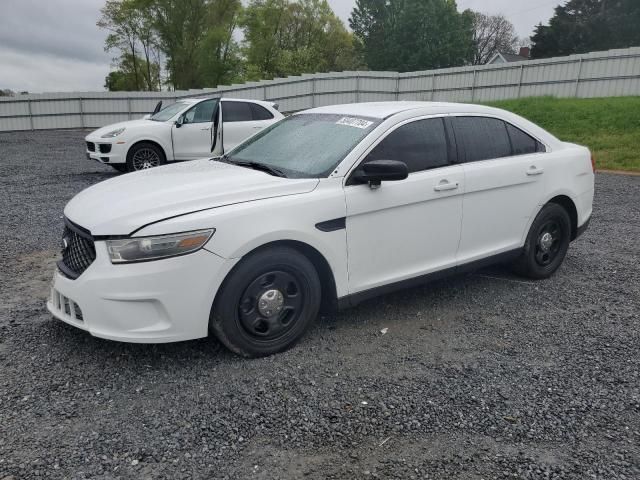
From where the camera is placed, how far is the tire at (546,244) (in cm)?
492

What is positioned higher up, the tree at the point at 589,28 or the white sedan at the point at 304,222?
the tree at the point at 589,28

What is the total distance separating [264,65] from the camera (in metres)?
52.4

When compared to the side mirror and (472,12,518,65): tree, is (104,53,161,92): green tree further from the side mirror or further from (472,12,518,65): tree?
the side mirror

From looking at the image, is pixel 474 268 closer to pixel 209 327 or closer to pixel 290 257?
pixel 290 257

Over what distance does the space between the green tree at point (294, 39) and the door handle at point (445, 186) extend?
1833 inches

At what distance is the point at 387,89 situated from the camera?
2314cm

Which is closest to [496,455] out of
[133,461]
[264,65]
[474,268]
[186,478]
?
[186,478]

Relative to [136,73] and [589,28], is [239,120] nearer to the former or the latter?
[589,28]

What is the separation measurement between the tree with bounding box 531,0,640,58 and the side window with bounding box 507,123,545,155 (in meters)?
40.0

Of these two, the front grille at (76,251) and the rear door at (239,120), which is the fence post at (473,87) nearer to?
the rear door at (239,120)

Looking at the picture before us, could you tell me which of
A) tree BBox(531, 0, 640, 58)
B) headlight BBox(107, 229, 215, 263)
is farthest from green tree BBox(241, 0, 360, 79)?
headlight BBox(107, 229, 215, 263)

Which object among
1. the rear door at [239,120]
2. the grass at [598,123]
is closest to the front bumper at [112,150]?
the rear door at [239,120]

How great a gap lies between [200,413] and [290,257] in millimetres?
1092

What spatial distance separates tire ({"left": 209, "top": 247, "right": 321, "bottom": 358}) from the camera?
10.8 ft
